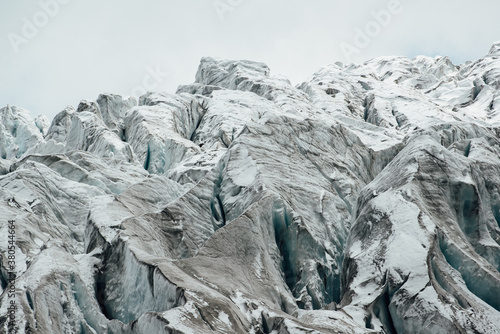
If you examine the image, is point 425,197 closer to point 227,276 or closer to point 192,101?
point 227,276

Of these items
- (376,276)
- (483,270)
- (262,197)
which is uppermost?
(262,197)

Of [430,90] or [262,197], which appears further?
[430,90]

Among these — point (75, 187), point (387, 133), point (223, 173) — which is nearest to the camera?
point (223, 173)

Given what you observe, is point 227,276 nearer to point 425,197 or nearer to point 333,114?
point 425,197

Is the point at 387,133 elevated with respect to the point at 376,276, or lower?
lower

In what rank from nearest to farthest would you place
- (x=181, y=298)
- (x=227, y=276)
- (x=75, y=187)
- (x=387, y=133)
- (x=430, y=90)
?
(x=181, y=298)
(x=227, y=276)
(x=75, y=187)
(x=387, y=133)
(x=430, y=90)

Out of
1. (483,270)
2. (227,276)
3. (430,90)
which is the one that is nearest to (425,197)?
(483,270)
